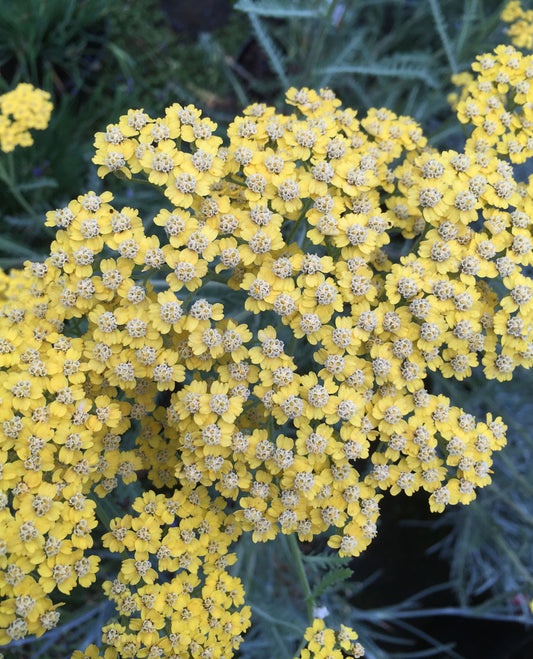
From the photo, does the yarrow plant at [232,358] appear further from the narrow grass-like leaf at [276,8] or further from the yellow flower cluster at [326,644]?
the narrow grass-like leaf at [276,8]

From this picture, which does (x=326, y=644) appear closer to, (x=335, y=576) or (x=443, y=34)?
(x=335, y=576)

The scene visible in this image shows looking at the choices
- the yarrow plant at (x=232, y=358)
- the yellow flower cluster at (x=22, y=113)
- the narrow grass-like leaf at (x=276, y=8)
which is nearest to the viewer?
the yarrow plant at (x=232, y=358)

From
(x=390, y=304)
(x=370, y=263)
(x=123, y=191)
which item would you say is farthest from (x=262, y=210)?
(x=123, y=191)

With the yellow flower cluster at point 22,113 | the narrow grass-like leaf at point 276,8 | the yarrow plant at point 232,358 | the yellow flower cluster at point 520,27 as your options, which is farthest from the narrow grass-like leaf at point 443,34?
the yellow flower cluster at point 22,113

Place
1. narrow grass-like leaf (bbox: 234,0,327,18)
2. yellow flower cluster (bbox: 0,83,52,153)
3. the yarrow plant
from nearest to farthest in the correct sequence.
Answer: the yarrow plant, narrow grass-like leaf (bbox: 234,0,327,18), yellow flower cluster (bbox: 0,83,52,153)

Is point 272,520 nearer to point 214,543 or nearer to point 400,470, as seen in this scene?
point 214,543

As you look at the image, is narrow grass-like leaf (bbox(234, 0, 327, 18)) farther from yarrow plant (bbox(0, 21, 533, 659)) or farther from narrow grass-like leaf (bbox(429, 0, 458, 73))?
yarrow plant (bbox(0, 21, 533, 659))

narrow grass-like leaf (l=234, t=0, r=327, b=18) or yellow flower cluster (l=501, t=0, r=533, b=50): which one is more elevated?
yellow flower cluster (l=501, t=0, r=533, b=50)

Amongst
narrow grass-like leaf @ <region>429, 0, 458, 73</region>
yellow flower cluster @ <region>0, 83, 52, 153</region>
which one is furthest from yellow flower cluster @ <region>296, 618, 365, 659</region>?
narrow grass-like leaf @ <region>429, 0, 458, 73</region>
